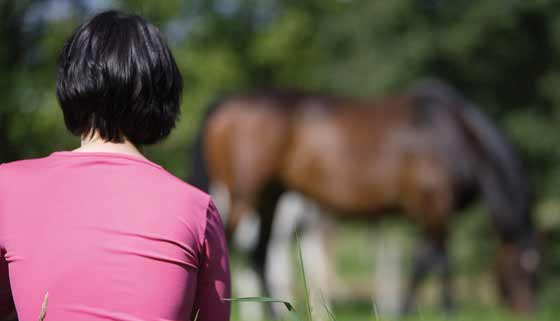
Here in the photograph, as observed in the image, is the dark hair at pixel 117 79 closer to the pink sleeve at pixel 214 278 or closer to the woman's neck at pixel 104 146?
the woman's neck at pixel 104 146

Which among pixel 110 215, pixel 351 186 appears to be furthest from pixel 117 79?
pixel 351 186

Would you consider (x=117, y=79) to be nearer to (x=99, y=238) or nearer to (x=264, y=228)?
(x=99, y=238)

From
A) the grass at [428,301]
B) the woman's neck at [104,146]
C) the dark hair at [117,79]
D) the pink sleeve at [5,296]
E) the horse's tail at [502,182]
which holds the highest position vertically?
the dark hair at [117,79]

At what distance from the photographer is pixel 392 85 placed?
12.6 metres

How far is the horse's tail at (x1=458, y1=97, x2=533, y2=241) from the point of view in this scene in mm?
7223

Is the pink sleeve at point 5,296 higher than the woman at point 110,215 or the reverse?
the reverse

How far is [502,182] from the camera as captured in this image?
24.1ft

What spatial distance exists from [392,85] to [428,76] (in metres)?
0.55

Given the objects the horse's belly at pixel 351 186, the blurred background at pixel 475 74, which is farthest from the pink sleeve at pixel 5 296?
the horse's belly at pixel 351 186

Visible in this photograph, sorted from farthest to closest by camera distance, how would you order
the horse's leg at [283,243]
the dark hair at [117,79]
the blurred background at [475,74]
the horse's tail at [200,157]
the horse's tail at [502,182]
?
1. the blurred background at [475,74]
2. the horse's leg at [283,243]
3. the horse's tail at [200,157]
4. the horse's tail at [502,182]
5. the dark hair at [117,79]

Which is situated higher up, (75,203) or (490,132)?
(75,203)

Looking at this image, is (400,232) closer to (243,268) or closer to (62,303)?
(243,268)

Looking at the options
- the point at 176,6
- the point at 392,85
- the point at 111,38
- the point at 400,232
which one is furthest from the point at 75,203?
the point at 176,6

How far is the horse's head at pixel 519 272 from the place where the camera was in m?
6.88
